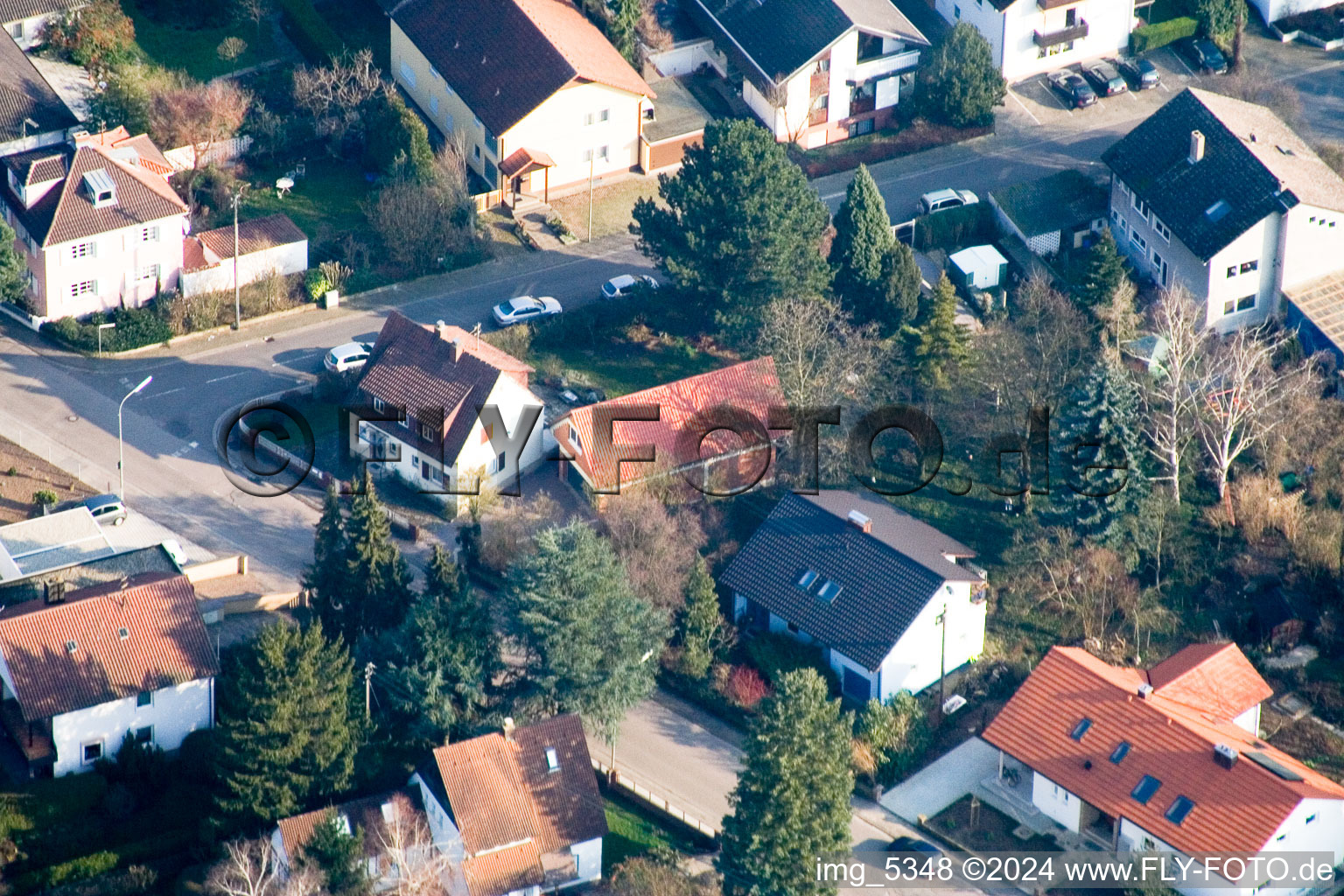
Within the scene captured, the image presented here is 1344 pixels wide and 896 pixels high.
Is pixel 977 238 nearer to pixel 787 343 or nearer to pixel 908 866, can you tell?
pixel 787 343

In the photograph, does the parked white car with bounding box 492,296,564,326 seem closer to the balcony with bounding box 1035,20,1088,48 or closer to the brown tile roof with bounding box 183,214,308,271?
the brown tile roof with bounding box 183,214,308,271

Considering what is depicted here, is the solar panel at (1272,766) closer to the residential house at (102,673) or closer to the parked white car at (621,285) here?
the parked white car at (621,285)

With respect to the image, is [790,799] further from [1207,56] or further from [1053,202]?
[1207,56]

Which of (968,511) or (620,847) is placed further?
(968,511)

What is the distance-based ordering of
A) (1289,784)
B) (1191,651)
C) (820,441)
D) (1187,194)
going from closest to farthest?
(1289,784)
(1191,651)
(820,441)
(1187,194)

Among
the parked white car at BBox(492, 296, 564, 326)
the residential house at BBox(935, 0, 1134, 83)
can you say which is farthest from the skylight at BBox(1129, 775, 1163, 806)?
the residential house at BBox(935, 0, 1134, 83)

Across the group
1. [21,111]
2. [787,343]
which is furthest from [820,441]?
[21,111]

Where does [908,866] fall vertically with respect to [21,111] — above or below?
below
